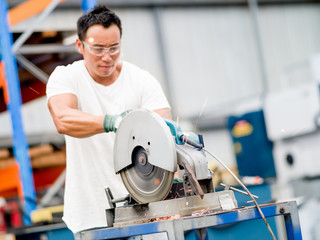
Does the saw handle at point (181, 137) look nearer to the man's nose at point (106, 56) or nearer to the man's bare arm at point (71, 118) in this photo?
the man's bare arm at point (71, 118)

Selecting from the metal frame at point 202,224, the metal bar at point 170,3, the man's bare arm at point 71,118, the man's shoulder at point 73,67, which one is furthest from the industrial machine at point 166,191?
the metal bar at point 170,3

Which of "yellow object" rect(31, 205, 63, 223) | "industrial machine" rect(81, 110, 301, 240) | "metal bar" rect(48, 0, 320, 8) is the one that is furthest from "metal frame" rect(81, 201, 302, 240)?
"metal bar" rect(48, 0, 320, 8)

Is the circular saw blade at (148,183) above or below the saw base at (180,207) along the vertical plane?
above

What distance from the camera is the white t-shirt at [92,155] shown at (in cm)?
187

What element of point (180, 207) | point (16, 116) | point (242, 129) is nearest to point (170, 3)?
point (242, 129)

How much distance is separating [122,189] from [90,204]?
12cm

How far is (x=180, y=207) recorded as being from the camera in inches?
57.6

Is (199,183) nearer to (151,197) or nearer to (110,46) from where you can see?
(151,197)

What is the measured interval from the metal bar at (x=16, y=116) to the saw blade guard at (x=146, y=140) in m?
1.61

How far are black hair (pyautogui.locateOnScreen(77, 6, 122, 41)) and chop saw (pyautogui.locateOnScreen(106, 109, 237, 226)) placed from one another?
0.38 metres

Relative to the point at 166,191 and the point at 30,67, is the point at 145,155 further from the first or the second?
the point at 30,67

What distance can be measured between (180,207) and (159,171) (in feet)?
0.38

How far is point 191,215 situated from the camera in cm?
145

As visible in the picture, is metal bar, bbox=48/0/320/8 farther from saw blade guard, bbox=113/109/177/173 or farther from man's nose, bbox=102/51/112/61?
saw blade guard, bbox=113/109/177/173
